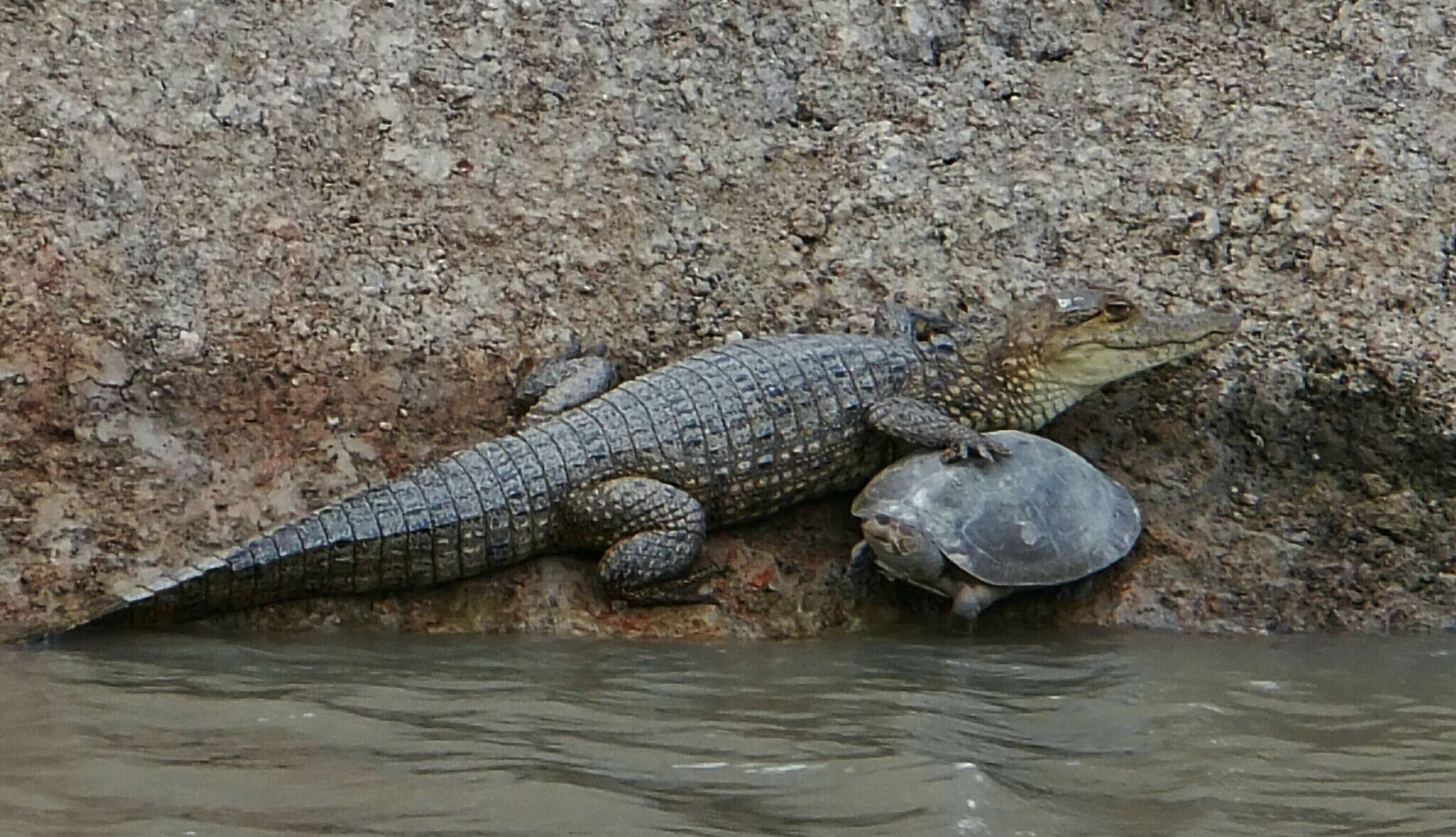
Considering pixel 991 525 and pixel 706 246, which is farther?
pixel 706 246

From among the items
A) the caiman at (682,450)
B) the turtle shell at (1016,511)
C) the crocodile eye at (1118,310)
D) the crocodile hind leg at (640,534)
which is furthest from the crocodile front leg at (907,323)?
the crocodile hind leg at (640,534)

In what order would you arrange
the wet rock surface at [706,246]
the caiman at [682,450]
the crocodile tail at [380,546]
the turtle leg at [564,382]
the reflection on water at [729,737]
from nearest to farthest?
the reflection on water at [729,737], the crocodile tail at [380,546], the caiman at [682,450], the wet rock surface at [706,246], the turtle leg at [564,382]

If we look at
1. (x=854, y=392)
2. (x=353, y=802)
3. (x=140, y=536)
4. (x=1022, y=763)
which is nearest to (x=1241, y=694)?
(x=1022, y=763)

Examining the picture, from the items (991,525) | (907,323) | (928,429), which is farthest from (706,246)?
(991,525)

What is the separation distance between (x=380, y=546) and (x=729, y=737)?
1640 millimetres

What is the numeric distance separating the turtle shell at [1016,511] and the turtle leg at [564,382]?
1.01 m

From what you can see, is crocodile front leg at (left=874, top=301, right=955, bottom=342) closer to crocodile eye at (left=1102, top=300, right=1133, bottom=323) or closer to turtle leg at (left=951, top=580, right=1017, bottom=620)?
crocodile eye at (left=1102, top=300, right=1133, bottom=323)

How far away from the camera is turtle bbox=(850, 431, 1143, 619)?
17.0 ft

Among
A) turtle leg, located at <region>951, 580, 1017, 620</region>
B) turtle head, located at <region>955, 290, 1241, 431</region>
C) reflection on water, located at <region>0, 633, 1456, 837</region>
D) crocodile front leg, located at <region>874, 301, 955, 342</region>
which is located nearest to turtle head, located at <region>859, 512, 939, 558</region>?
turtle leg, located at <region>951, 580, 1017, 620</region>

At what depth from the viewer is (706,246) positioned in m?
6.40

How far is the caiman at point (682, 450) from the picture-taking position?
17.1 ft

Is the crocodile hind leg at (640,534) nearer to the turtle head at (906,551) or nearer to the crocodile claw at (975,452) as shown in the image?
the turtle head at (906,551)

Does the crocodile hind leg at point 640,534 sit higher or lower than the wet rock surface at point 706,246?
lower

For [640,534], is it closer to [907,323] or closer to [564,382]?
[564,382]
